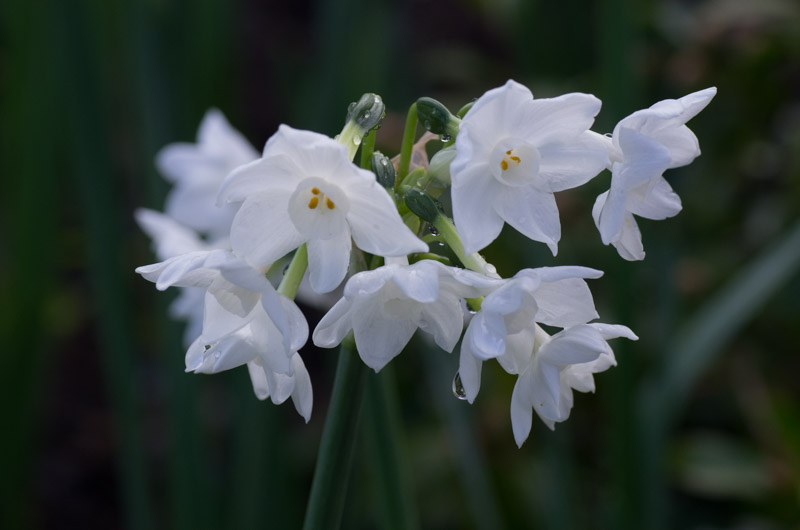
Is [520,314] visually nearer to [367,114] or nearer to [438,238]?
[438,238]

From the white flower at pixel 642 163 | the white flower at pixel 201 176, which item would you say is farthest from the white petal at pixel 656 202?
the white flower at pixel 201 176

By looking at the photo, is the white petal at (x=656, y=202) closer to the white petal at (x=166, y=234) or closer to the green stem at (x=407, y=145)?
the green stem at (x=407, y=145)

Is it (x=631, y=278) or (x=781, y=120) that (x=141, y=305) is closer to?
(x=631, y=278)

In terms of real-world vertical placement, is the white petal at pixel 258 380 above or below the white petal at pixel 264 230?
below

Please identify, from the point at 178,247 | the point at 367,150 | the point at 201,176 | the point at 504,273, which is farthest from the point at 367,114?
the point at 504,273

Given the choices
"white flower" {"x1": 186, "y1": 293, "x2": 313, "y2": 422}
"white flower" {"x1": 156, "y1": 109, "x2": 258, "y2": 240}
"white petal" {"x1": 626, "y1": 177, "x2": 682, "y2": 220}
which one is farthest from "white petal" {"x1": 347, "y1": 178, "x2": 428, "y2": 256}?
"white flower" {"x1": 156, "y1": 109, "x2": 258, "y2": 240}

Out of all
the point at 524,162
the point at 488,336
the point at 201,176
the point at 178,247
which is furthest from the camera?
the point at 201,176
